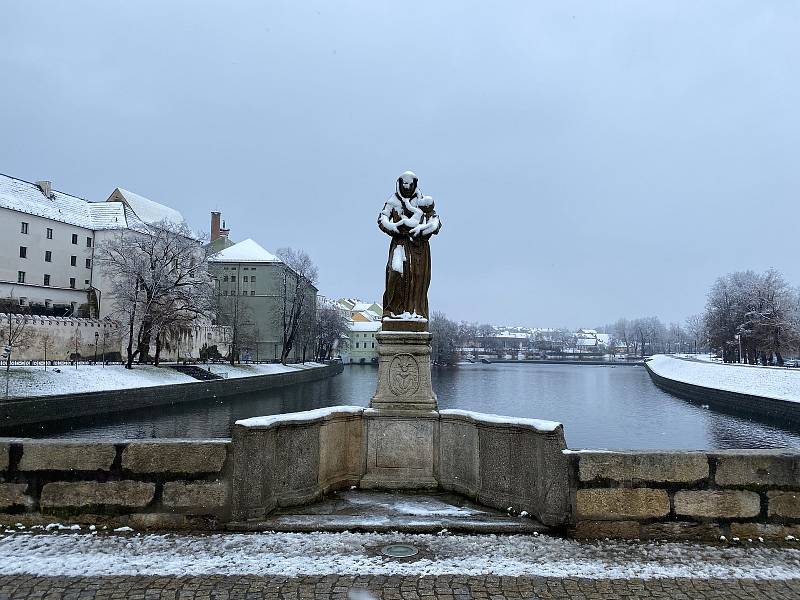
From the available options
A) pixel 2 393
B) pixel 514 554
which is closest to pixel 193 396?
pixel 2 393

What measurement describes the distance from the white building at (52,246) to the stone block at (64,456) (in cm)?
5135

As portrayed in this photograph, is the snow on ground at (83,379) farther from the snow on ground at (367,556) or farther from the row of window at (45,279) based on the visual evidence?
the snow on ground at (367,556)

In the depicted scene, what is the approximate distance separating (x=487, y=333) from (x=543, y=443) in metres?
184

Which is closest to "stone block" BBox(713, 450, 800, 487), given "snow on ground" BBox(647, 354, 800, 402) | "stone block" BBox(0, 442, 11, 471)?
"stone block" BBox(0, 442, 11, 471)

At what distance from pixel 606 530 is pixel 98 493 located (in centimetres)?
444

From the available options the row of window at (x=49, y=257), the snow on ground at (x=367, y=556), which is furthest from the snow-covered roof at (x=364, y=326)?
the snow on ground at (x=367, y=556)

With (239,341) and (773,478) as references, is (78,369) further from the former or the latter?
(773,478)

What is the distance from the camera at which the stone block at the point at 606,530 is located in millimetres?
4793

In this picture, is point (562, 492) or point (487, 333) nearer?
point (562, 492)

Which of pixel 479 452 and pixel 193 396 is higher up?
pixel 479 452

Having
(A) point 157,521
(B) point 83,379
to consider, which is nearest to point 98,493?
(A) point 157,521

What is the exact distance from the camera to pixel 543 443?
16.9 feet

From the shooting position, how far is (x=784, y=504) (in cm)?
475

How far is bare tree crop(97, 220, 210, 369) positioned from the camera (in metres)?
39.9
